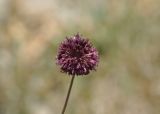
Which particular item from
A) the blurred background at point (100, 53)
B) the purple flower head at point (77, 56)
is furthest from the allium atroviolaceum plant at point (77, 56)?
the blurred background at point (100, 53)

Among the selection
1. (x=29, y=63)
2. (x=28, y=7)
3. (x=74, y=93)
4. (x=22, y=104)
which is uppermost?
(x=28, y=7)

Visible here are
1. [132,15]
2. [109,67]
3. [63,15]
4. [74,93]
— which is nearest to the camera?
[74,93]

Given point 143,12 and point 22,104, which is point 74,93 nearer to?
point 22,104

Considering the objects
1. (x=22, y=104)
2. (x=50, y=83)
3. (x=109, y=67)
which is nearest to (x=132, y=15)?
(x=109, y=67)

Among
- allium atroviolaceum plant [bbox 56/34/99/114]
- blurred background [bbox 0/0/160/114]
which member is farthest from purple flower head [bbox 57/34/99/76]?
blurred background [bbox 0/0/160/114]

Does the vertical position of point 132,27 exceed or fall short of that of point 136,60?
it exceeds it

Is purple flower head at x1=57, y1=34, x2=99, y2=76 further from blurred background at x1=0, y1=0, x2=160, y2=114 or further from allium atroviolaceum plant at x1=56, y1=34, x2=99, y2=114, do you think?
blurred background at x1=0, y1=0, x2=160, y2=114

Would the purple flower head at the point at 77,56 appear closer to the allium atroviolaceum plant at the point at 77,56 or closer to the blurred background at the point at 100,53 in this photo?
the allium atroviolaceum plant at the point at 77,56
